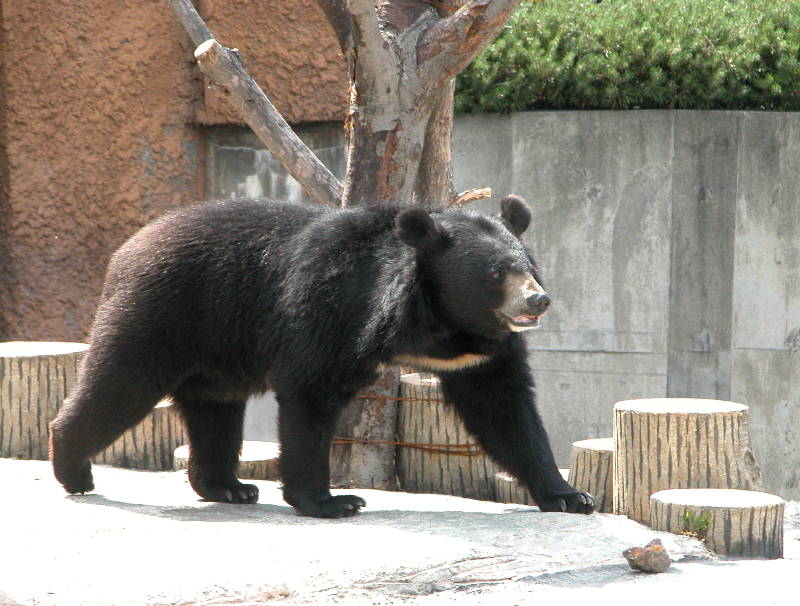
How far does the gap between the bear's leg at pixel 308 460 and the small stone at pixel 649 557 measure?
1101mm

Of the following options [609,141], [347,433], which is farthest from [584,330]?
[347,433]

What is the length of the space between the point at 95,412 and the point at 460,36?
7.20 ft

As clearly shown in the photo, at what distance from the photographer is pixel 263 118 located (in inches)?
222

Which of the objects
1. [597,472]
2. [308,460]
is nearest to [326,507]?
[308,460]

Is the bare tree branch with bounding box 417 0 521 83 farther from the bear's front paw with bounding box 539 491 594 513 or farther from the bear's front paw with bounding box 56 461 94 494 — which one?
the bear's front paw with bounding box 56 461 94 494

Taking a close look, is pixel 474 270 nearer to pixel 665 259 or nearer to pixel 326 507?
pixel 326 507

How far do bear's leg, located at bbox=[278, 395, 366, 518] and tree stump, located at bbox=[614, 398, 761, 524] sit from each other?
3.63 ft

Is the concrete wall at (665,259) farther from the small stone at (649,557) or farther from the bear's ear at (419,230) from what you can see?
the small stone at (649,557)

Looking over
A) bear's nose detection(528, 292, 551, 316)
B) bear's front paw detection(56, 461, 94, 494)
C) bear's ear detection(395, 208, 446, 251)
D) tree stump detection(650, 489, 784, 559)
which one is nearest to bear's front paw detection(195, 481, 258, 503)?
bear's front paw detection(56, 461, 94, 494)

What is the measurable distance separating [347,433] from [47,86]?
3381 mm

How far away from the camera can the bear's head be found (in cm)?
448

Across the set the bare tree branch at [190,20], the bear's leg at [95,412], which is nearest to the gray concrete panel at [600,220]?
the bare tree branch at [190,20]

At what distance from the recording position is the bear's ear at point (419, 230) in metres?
4.50

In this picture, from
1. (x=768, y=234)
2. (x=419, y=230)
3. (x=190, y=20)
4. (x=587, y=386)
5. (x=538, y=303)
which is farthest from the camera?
(x=587, y=386)
